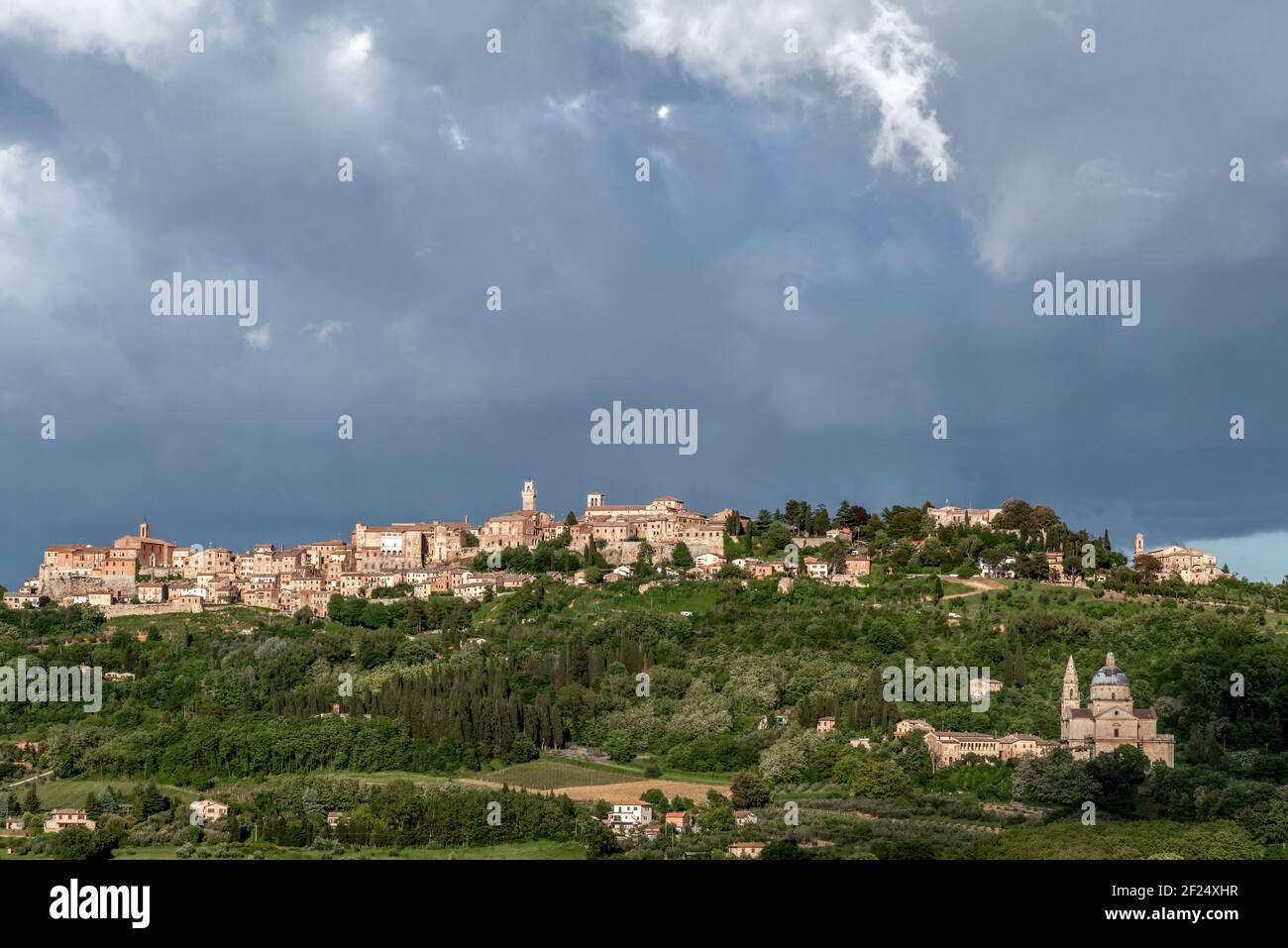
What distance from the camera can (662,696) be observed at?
6650 centimetres

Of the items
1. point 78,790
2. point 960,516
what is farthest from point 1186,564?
point 78,790

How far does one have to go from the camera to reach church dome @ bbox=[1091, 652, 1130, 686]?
55219mm

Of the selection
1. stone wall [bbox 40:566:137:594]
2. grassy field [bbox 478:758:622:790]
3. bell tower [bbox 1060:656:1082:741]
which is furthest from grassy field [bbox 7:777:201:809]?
stone wall [bbox 40:566:137:594]

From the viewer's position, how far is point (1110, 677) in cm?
5547

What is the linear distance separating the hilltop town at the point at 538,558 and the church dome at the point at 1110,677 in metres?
22.0

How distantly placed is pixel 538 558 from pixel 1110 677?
41529 millimetres

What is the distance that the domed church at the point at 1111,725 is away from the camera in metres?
53.7

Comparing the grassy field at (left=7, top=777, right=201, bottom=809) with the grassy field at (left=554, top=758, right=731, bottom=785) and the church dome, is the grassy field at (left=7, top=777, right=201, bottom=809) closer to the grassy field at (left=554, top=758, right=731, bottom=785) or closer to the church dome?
the grassy field at (left=554, top=758, right=731, bottom=785)

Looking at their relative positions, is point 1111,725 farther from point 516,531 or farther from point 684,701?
point 516,531

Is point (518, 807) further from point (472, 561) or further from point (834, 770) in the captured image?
point (472, 561)

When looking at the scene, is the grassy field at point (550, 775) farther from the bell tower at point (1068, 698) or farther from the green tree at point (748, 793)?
the bell tower at point (1068, 698)
